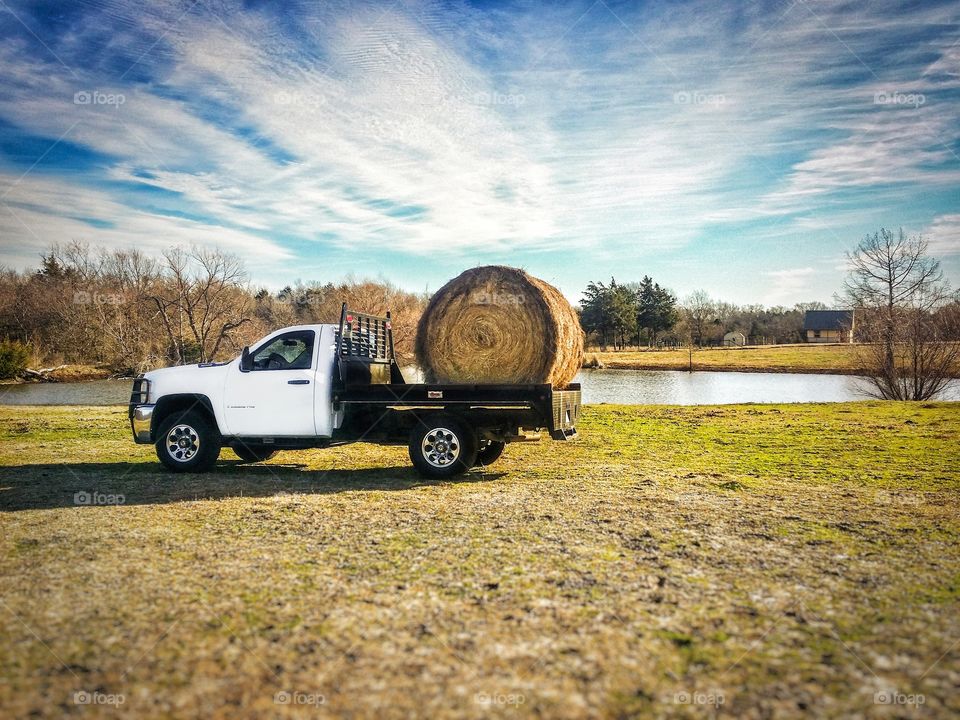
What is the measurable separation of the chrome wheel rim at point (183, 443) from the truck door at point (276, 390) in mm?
621

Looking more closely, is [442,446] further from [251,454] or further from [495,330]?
[251,454]

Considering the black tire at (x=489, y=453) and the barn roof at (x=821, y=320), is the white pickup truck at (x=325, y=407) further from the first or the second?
the barn roof at (x=821, y=320)

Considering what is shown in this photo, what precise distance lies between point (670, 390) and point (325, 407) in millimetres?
27557

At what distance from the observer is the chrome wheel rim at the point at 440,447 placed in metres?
8.92

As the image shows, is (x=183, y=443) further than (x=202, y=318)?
No

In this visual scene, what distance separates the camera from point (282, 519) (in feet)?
22.6

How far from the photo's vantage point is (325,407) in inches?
360

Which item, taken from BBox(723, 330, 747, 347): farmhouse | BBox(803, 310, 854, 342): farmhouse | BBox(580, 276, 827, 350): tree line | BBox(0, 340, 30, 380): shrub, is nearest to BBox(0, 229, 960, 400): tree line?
BBox(0, 340, 30, 380): shrub

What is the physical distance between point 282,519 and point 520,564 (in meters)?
2.90

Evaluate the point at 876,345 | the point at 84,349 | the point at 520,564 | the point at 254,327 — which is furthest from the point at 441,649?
the point at 84,349

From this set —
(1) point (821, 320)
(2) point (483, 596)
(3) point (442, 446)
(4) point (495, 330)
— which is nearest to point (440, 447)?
(3) point (442, 446)

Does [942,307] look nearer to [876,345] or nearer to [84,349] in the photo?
[876,345]

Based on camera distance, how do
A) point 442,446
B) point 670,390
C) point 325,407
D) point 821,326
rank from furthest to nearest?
point 821,326 < point 670,390 < point 325,407 < point 442,446

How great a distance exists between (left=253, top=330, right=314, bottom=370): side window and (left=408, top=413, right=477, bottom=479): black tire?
80.4 inches
